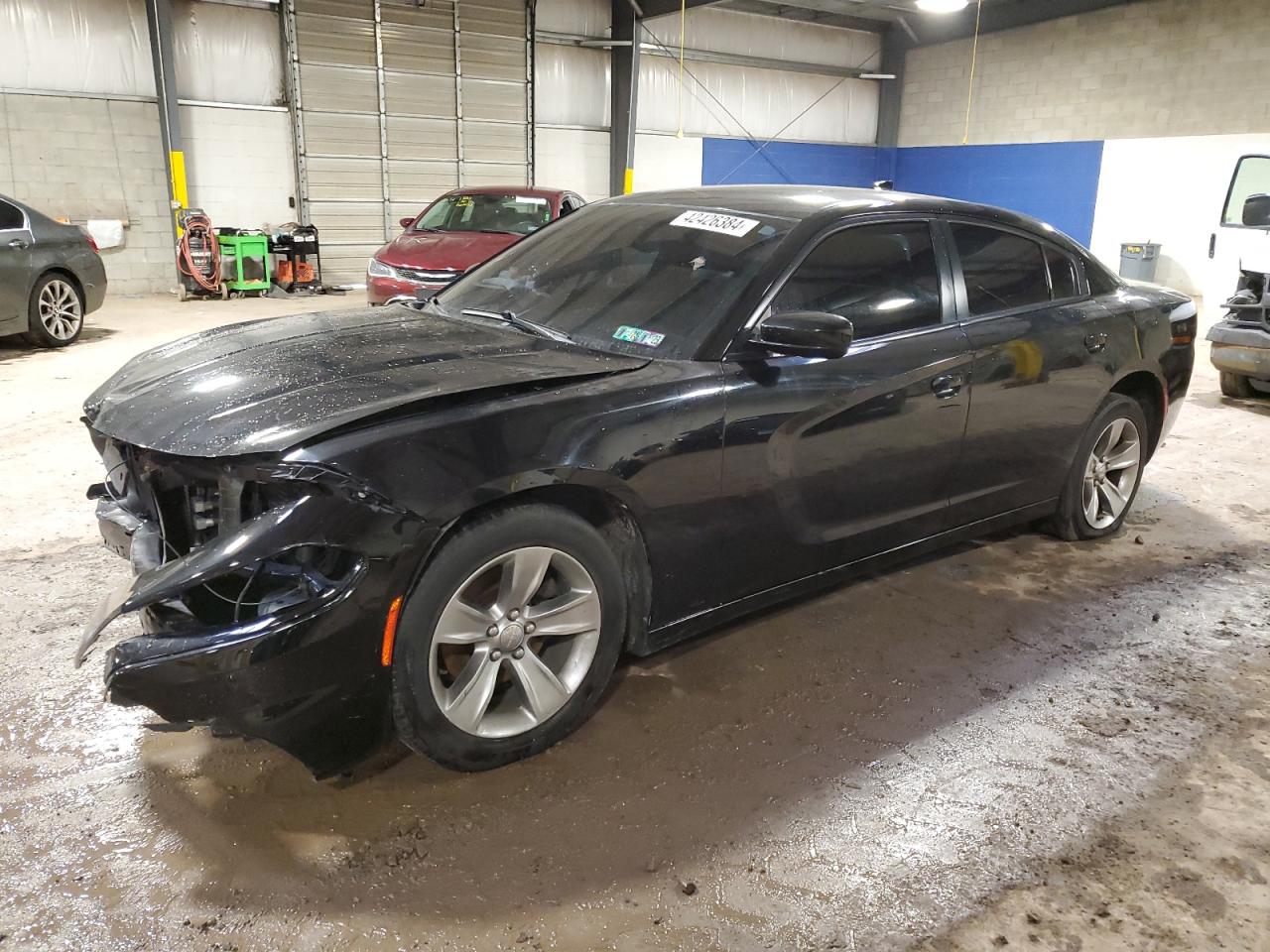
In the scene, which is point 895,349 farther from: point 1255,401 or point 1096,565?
point 1255,401

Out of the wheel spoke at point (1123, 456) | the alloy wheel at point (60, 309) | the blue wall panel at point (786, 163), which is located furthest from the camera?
the blue wall panel at point (786, 163)

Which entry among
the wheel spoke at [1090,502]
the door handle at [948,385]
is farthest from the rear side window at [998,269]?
the wheel spoke at [1090,502]

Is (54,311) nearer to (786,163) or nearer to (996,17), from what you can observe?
(786,163)

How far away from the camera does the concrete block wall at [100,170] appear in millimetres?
12648

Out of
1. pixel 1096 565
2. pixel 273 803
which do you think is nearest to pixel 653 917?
pixel 273 803

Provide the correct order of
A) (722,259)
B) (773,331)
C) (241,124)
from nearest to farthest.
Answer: (773,331), (722,259), (241,124)

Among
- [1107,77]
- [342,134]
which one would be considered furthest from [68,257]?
[1107,77]

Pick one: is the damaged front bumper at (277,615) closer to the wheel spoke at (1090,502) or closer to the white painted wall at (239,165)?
the wheel spoke at (1090,502)

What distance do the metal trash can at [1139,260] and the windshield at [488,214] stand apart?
1075cm

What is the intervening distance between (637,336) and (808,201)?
84 centimetres

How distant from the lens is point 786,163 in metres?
20.4

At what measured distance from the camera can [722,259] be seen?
3020mm

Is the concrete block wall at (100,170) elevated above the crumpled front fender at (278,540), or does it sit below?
above

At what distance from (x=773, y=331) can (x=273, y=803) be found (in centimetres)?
180
